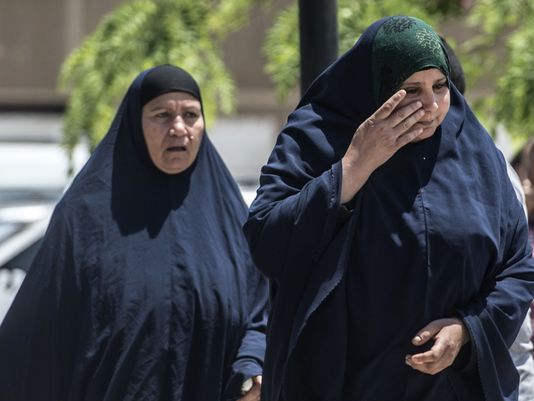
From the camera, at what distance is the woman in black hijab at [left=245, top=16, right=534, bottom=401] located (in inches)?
119

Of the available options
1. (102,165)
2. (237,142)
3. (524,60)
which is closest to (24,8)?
A: (237,142)

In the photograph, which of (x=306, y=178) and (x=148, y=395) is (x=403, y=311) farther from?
(x=148, y=395)

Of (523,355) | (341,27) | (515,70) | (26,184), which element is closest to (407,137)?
(523,355)

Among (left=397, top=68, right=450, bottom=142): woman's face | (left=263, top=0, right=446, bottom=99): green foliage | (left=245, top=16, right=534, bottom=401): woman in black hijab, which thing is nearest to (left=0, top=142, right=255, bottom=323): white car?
(left=263, top=0, right=446, bottom=99): green foliage

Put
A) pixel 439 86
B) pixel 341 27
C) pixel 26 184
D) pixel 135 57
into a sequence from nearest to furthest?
pixel 439 86 → pixel 341 27 → pixel 135 57 → pixel 26 184

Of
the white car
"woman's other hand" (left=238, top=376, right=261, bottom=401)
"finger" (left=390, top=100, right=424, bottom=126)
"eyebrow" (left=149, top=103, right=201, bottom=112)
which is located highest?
"finger" (left=390, top=100, right=424, bottom=126)

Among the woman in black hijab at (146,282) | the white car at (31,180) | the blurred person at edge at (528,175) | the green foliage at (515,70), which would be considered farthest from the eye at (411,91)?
the white car at (31,180)

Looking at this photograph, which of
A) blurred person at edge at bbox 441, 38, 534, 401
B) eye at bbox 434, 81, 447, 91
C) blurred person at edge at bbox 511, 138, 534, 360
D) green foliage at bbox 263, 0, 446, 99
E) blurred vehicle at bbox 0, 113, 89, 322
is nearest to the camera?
eye at bbox 434, 81, 447, 91

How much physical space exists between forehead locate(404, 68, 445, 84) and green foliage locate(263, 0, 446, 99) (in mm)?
2672

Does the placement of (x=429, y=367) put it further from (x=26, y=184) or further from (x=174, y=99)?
(x=26, y=184)

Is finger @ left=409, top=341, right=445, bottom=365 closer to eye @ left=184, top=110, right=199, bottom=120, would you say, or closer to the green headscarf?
the green headscarf

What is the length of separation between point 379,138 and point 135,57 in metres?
3.53

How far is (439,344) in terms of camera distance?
2.98 meters

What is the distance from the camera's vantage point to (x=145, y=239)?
14.0ft
